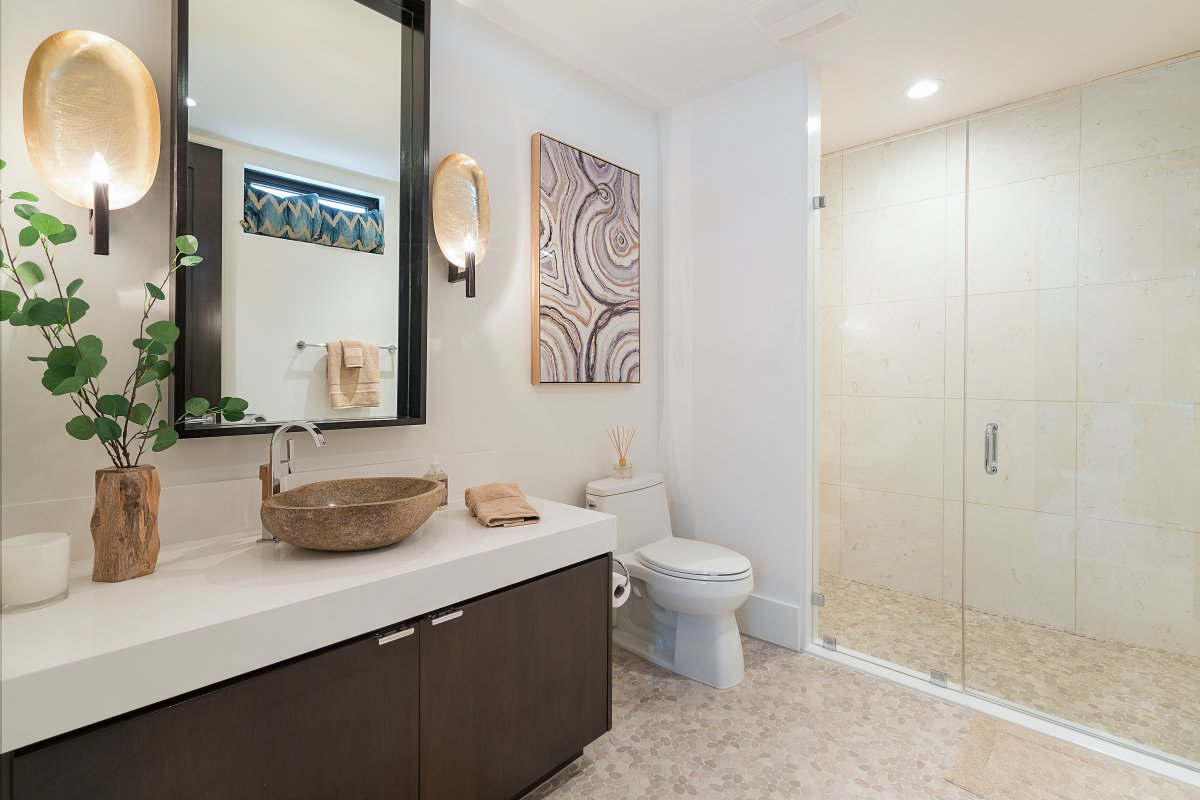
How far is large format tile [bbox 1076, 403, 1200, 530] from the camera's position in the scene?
1.83 m

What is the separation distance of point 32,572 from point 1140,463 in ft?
9.56

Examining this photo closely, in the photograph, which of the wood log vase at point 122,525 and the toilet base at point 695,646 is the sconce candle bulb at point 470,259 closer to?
the wood log vase at point 122,525

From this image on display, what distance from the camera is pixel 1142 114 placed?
1886 mm

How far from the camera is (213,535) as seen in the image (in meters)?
1.43

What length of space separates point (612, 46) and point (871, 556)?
2557 millimetres

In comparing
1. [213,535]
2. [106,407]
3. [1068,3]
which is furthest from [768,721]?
[1068,3]

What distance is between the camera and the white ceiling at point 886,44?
1987 mm

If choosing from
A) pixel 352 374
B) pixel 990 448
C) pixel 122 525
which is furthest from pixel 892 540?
pixel 122 525

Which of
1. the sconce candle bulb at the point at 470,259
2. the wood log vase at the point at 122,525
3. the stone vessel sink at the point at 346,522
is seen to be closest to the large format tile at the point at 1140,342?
the sconce candle bulb at the point at 470,259

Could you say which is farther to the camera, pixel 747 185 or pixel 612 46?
pixel 747 185

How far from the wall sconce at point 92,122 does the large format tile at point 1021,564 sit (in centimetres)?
281

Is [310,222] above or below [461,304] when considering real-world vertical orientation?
above

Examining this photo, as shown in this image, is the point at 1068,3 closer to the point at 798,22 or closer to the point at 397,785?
the point at 798,22

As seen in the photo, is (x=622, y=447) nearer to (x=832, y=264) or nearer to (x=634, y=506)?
(x=634, y=506)
